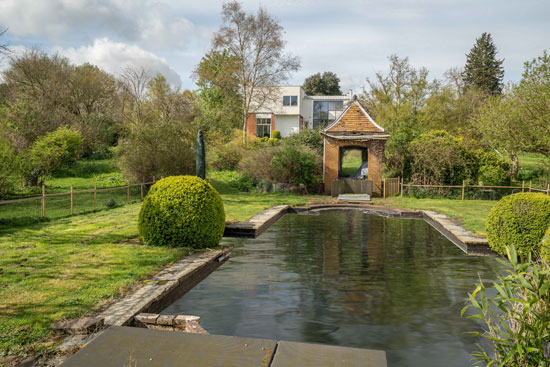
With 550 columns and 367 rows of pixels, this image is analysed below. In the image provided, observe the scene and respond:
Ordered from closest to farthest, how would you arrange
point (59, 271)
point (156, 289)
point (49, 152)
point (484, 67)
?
point (156, 289) < point (59, 271) < point (49, 152) < point (484, 67)

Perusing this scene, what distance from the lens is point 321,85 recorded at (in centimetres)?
5834

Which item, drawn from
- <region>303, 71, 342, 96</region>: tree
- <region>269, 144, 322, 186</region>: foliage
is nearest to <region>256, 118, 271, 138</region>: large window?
<region>303, 71, 342, 96</region>: tree

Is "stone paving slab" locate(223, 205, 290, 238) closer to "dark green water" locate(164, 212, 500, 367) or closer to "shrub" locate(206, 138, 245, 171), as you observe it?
"dark green water" locate(164, 212, 500, 367)

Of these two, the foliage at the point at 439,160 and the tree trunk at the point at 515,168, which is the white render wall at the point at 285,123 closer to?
the tree trunk at the point at 515,168

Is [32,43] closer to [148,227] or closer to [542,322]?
[148,227]

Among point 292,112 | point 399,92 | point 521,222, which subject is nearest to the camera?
point 521,222

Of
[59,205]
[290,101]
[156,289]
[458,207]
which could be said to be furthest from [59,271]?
[290,101]

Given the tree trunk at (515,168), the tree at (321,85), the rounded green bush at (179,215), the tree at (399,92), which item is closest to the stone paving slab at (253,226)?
the rounded green bush at (179,215)

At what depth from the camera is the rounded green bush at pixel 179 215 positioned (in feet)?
26.9

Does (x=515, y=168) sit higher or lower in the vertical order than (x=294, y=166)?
higher

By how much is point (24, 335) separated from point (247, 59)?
3092 cm

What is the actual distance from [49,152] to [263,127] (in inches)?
1080

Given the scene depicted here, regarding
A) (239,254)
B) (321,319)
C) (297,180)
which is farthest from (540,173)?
(321,319)

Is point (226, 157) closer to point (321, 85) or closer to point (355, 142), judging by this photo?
point (355, 142)
